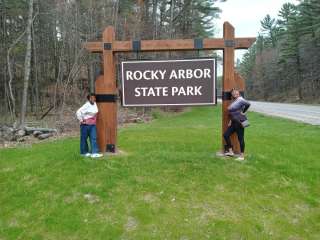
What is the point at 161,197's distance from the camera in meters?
3.97

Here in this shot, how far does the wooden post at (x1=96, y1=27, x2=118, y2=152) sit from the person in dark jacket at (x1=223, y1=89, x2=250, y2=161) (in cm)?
193

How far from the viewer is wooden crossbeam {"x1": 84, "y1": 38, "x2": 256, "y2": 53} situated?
199 inches

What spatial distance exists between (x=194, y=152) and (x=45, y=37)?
732 inches

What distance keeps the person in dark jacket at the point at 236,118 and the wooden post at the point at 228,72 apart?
117 mm

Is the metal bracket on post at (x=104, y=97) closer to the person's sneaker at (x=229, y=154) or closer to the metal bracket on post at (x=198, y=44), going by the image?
the metal bracket on post at (x=198, y=44)

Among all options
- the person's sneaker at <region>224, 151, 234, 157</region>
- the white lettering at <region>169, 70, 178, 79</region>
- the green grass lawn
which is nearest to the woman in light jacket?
the green grass lawn

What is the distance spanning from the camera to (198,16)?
26.9 meters

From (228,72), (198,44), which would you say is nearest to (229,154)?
(228,72)

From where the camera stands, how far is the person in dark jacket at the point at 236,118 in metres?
4.91

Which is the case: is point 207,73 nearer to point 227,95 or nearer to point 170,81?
point 227,95

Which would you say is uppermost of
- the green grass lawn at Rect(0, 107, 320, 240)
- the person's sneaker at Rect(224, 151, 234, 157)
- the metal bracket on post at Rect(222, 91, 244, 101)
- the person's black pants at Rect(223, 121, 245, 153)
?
the metal bracket on post at Rect(222, 91, 244, 101)

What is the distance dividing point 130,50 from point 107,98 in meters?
0.89

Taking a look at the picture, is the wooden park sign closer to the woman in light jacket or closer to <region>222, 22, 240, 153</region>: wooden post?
<region>222, 22, 240, 153</region>: wooden post

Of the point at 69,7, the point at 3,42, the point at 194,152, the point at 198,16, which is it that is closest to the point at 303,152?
the point at 194,152
